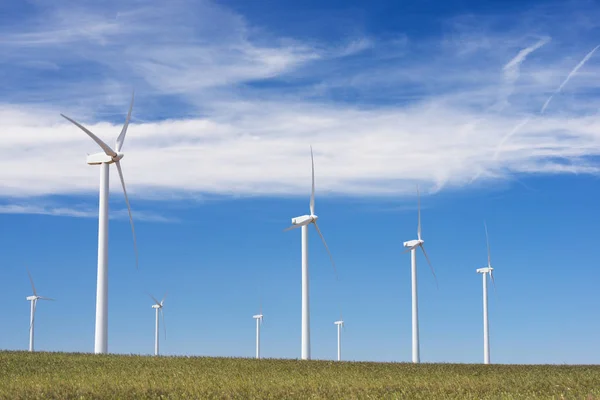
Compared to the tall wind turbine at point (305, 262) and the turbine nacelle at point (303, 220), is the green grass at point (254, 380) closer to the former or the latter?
the tall wind turbine at point (305, 262)

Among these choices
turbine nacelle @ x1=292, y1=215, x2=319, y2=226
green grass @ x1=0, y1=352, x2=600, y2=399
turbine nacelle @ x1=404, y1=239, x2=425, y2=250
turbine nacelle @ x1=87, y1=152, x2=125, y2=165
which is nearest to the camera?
green grass @ x1=0, y1=352, x2=600, y2=399

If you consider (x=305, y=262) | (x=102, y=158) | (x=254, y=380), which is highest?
(x=102, y=158)

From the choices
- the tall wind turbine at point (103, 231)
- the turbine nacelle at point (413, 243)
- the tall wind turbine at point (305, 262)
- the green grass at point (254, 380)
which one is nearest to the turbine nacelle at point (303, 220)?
the tall wind turbine at point (305, 262)

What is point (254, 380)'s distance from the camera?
3578cm

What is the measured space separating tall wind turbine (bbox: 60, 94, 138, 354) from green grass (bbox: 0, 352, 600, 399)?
884 centimetres

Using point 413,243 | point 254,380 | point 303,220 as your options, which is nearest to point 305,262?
point 303,220

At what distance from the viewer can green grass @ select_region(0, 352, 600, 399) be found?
99.1 feet

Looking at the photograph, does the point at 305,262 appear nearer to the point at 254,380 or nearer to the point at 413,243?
the point at 413,243

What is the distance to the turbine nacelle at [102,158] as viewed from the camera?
6631 centimetres

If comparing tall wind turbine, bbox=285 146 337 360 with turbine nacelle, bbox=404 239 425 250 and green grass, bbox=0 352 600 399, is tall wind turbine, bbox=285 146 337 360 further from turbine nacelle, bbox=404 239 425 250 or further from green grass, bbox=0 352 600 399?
green grass, bbox=0 352 600 399

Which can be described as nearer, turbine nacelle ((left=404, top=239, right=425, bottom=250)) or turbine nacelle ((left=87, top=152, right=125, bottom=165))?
turbine nacelle ((left=87, top=152, right=125, bottom=165))

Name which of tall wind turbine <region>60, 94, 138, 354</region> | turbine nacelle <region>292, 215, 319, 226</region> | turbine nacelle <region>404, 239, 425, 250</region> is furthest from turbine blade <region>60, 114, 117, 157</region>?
turbine nacelle <region>404, 239, 425, 250</region>

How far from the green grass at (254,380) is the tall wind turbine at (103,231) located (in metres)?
8.84

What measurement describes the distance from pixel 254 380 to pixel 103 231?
29.5m
